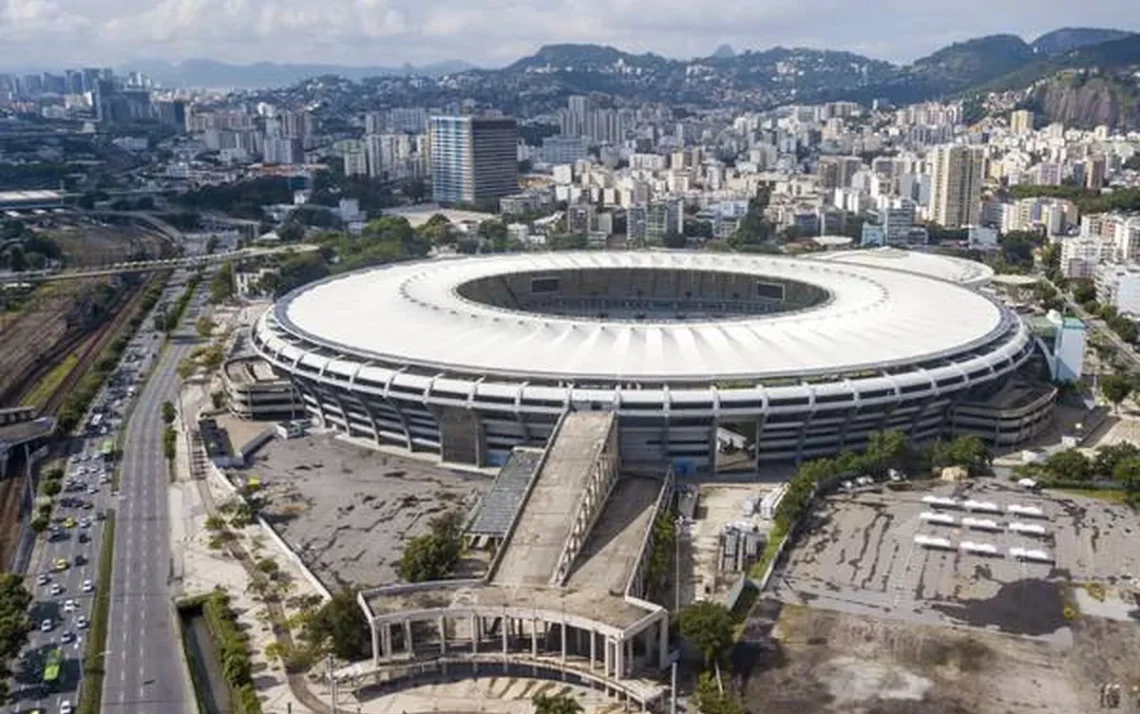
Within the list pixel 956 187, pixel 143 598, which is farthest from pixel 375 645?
pixel 956 187

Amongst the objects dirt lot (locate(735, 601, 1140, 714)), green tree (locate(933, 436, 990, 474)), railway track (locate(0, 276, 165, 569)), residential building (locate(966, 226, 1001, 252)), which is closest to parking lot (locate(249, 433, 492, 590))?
railway track (locate(0, 276, 165, 569))

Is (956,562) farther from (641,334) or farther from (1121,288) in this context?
(1121,288)

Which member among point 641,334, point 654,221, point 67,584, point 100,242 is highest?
point 654,221

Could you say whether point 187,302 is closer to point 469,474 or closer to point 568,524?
point 469,474

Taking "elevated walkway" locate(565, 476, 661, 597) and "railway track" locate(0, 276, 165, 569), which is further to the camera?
"railway track" locate(0, 276, 165, 569)

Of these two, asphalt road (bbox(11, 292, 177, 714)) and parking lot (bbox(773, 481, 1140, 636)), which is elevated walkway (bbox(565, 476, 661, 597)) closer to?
parking lot (bbox(773, 481, 1140, 636))
